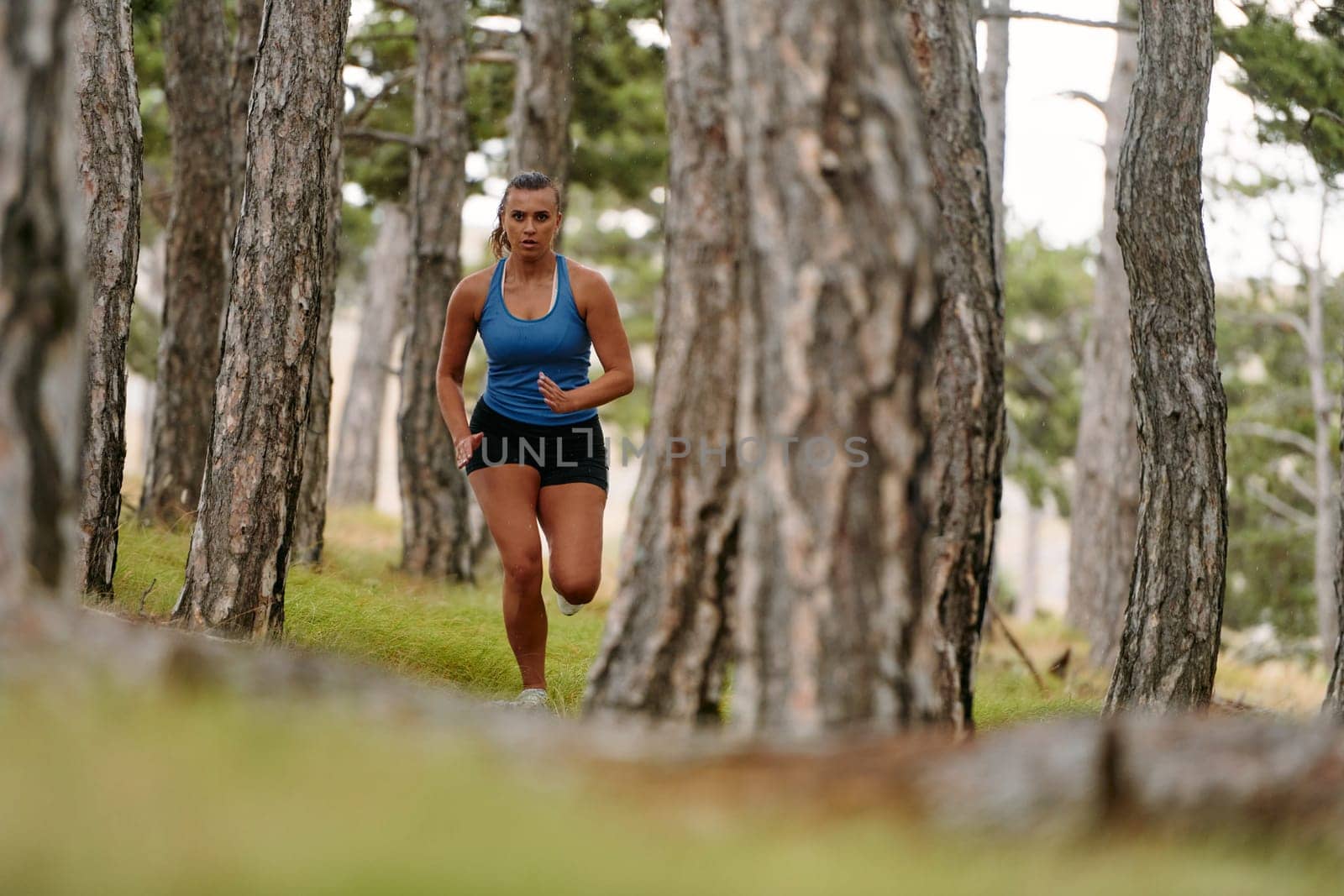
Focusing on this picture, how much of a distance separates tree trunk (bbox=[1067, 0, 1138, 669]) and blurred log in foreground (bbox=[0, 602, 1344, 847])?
33.3 feet

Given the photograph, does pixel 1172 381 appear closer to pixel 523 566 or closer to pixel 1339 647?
pixel 1339 647

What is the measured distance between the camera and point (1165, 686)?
6566 millimetres

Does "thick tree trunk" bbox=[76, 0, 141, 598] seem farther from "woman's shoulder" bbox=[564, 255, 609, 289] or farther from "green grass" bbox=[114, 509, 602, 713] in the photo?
"woman's shoulder" bbox=[564, 255, 609, 289]

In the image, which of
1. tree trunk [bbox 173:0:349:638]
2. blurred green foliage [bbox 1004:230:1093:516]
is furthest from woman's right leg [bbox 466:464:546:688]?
blurred green foliage [bbox 1004:230:1093:516]

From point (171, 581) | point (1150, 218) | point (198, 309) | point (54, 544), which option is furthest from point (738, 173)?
point (198, 309)

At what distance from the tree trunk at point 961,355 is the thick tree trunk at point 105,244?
3.88 m

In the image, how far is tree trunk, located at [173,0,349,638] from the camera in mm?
6301

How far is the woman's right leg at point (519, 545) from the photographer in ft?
18.5

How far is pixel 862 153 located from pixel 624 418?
72.3 ft

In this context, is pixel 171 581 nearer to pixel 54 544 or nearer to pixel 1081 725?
pixel 54 544

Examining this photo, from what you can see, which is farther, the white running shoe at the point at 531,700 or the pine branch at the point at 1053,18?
the pine branch at the point at 1053,18

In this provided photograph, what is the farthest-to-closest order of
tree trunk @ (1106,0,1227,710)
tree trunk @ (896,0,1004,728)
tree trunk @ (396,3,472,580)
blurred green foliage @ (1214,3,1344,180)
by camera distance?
tree trunk @ (396,3,472,580), blurred green foliage @ (1214,3,1344,180), tree trunk @ (1106,0,1227,710), tree trunk @ (896,0,1004,728)

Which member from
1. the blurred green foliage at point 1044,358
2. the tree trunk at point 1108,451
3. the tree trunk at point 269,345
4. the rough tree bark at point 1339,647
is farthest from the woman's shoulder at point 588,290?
the blurred green foliage at point 1044,358

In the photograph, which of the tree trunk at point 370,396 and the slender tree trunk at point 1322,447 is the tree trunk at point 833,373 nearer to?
the slender tree trunk at point 1322,447
